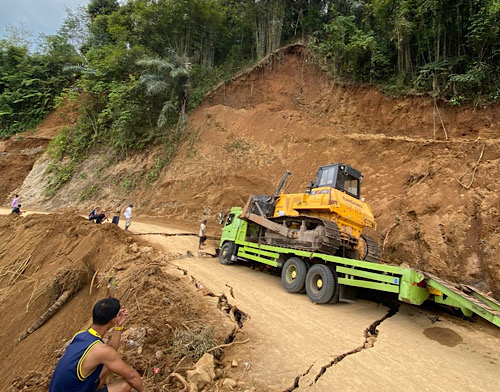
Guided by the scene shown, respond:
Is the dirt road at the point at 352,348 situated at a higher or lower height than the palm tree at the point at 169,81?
lower

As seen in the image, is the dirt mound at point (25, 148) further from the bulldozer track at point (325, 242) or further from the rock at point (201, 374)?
the rock at point (201, 374)

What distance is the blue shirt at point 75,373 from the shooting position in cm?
272

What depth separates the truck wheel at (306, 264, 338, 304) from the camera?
7.30 meters

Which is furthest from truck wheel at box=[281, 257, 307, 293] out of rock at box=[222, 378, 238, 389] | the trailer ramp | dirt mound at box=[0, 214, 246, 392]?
rock at box=[222, 378, 238, 389]

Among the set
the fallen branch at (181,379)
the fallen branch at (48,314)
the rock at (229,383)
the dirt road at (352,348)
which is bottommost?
the fallen branch at (48,314)

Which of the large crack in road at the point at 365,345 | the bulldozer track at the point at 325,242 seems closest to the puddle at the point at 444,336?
the large crack in road at the point at 365,345

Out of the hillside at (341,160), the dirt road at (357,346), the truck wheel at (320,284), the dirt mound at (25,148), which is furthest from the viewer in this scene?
the dirt mound at (25,148)

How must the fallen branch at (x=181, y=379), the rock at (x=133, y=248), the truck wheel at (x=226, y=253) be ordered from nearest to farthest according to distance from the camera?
the fallen branch at (x=181, y=379) → the rock at (x=133, y=248) → the truck wheel at (x=226, y=253)

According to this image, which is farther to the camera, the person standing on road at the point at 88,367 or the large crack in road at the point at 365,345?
the large crack in road at the point at 365,345

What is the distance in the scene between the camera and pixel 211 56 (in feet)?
85.6

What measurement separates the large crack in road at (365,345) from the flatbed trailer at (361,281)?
0.61 meters

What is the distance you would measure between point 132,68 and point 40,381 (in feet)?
80.7

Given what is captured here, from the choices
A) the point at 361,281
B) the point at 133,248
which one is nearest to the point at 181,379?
the point at 361,281

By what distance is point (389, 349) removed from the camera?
16.6 ft
